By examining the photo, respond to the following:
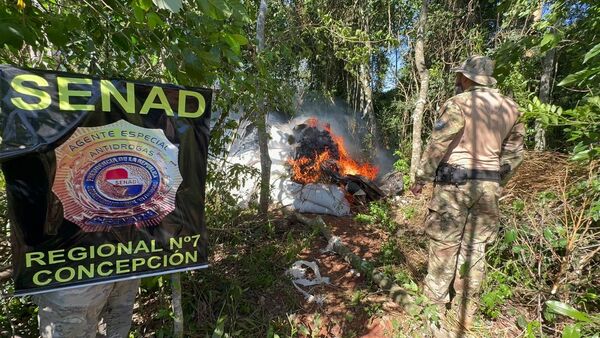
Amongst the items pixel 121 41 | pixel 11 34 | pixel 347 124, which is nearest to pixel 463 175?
pixel 121 41

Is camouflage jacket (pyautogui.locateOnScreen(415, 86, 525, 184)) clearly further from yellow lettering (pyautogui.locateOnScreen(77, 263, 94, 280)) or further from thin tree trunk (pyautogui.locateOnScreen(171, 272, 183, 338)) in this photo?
yellow lettering (pyautogui.locateOnScreen(77, 263, 94, 280))

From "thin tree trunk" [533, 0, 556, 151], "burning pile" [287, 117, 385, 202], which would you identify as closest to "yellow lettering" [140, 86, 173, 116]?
"burning pile" [287, 117, 385, 202]

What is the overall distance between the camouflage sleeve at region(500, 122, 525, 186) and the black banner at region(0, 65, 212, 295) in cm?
283

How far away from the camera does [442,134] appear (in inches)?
Answer: 111

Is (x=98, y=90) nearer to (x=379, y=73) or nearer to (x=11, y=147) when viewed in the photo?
(x=11, y=147)

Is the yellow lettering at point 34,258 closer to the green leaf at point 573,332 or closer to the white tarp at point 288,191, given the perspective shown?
the green leaf at point 573,332

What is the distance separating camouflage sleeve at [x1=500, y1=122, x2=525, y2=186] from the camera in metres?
2.98

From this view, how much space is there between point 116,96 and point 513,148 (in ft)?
10.9

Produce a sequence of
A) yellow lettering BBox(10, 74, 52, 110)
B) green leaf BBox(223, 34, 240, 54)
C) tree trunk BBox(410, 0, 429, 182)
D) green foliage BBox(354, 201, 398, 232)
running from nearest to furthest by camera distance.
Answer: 1. yellow lettering BBox(10, 74, 52, 110)
2. green leaf BBox(223, 34, 240, 54)
3. green foliage BBox(354, 201, 398, 232)
4. tree trunk BBox(410, 0, 429, 182)

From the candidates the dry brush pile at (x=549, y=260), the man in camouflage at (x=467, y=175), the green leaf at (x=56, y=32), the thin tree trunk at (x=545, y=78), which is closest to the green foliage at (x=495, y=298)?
the dry brush pile at (x=549, y=260)

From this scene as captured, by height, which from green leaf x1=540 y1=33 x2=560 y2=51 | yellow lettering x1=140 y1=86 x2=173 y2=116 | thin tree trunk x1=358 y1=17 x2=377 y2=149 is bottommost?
yellow lettering x1=140 y1=86 x2=173 y2=116

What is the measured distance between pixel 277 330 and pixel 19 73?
2.54 meters

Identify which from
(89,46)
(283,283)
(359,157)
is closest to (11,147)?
(89,46)

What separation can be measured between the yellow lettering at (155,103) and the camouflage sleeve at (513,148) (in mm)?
3029
